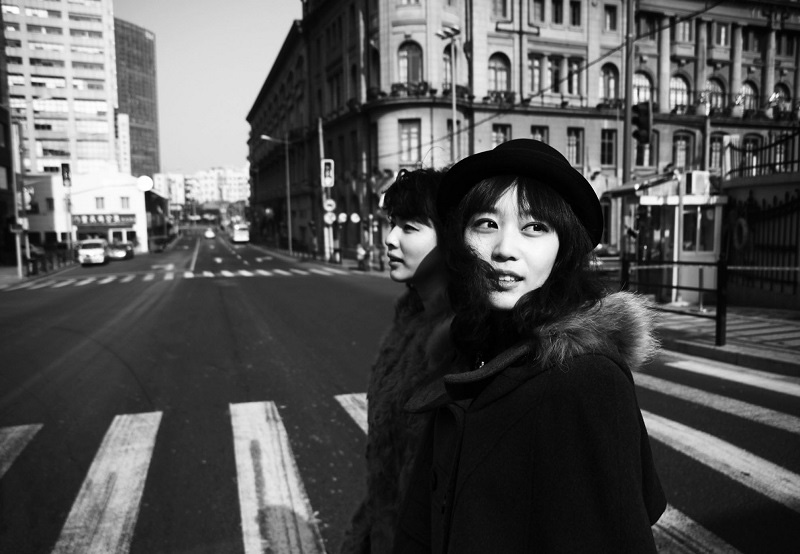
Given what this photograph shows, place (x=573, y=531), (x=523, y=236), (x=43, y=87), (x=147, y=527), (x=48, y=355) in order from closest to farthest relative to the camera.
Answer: (x=573, y=531)
(x=523, y=236)
(x=147, y=527)
(x=48, y=355)
(x=43, y=87)

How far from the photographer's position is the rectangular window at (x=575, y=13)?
119 feet

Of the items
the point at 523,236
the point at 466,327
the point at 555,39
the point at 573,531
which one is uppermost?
the point at 555,39

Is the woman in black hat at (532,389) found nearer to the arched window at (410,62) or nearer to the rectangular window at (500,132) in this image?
the arched window at (410,62)

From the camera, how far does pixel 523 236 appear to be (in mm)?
1271

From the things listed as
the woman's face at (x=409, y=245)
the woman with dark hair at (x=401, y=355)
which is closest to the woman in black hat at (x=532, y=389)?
the woman with dark hair at (x=401, y=355)

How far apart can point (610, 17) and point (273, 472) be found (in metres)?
41.2

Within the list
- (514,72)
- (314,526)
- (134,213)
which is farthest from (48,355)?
(134,213)

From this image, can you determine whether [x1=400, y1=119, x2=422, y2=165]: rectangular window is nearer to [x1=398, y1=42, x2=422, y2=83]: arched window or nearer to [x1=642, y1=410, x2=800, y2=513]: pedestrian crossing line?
[x1=398, y1=42, x2=422, y2=83]: arched window

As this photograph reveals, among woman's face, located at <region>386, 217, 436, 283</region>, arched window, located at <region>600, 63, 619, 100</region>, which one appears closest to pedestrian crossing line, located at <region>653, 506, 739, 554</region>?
woman's face, located at <region>386, 217, 436, 283</region>

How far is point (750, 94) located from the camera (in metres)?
42.2

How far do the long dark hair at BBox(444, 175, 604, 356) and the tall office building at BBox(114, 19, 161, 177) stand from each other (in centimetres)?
15666

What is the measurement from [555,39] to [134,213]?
4572 centimetres

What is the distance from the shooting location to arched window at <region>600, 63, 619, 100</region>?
37.2m

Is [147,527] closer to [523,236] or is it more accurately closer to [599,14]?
[523,236]
